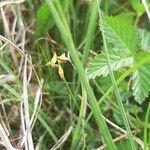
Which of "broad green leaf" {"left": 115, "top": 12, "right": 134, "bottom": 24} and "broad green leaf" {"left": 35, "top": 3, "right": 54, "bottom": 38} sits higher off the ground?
"broad green leaf" {"left": 35, "top": 3, "right": 54, "bottom": 38}

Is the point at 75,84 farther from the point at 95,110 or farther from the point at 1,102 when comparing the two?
the point at 95,110

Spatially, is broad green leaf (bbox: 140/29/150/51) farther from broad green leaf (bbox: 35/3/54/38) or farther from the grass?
broad green leaf (bbox: 35/3/54/38)

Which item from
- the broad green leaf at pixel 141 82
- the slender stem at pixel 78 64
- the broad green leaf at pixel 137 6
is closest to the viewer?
the slender stem at pixel 78 64

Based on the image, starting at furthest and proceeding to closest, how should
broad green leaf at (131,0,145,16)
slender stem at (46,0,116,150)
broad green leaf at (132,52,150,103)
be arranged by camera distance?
broad green leaf at (131,0,145,16) < broad green leaf at (132,52,150,103) < slender stem at (46,0,116,150)

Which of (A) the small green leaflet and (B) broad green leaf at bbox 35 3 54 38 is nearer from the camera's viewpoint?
(A) the small green leaflet

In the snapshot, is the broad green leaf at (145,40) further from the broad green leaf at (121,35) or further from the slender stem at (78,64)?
the slender stem at (78,64)

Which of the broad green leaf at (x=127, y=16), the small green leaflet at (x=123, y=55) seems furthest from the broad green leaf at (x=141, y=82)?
the broad green leaf at (x=127, y=16)

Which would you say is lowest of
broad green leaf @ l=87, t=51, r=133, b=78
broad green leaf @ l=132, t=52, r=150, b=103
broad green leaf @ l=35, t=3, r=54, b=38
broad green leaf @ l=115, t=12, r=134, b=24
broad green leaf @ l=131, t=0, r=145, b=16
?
broad green leaf @ l=132, t=52, r=150, b=103

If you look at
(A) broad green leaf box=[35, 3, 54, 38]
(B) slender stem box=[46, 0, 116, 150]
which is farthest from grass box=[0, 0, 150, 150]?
(B) slender stem box=[46, 0, 116, 150]
